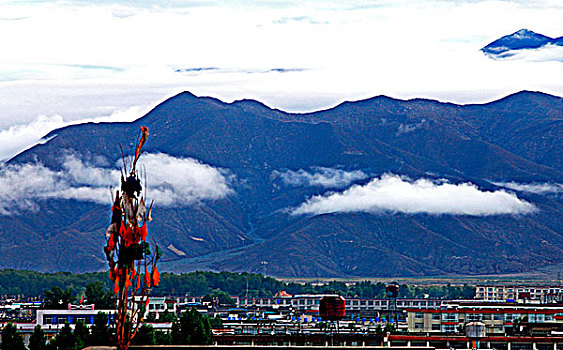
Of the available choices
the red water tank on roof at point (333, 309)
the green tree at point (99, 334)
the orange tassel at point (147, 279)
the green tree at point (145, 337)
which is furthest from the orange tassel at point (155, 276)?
the green tree at point (99, 334)

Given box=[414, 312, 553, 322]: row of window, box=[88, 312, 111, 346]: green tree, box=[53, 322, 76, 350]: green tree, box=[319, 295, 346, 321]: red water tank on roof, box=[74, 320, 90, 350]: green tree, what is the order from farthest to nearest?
1. box=[414, 312, 553, 322]: row of window
2. box=[88, 312, 111, 346]: green tree
3. box=[74, 320, 90, 350]: green tree
4. box=[53, 322, 76, 350]: green tree
5. box=[319, 295, 346, 321]: red water tank on roof

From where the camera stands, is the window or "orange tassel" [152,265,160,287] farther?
the window

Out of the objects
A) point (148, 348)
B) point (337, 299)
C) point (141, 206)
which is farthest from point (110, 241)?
point (337, 299)

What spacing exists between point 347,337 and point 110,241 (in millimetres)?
98164

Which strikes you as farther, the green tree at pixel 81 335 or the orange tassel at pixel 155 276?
the green tree at pixel 81 335

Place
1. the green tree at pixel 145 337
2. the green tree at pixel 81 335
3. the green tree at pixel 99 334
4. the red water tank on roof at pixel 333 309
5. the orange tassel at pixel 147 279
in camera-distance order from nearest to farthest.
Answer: the orange tassel at pixel 147 279, the red water tank on roof at pixel 333 309, the green tree at pixel 145 337, the green tree at pixel 81 335, the green tree at pixel 99 334

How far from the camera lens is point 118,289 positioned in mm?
42031

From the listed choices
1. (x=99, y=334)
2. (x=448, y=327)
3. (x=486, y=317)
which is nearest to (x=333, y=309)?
(x=99, y=334)

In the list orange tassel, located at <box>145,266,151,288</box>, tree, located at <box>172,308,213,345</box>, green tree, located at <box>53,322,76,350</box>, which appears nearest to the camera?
orange tassel, located at <box>145,266,151,288</box>

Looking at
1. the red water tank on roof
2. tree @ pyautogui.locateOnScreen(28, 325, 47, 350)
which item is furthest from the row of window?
the red water tank on roof

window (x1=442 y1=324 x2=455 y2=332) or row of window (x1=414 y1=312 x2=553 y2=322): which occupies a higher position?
row of window (x1=414 y1=312 x2=553 y2=322)

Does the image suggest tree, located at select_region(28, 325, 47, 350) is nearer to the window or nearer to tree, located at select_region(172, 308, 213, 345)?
tree, located at select_region(172, 308, 213, 345)

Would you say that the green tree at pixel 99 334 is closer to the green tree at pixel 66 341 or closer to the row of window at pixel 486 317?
the green tree at pixel 66 341

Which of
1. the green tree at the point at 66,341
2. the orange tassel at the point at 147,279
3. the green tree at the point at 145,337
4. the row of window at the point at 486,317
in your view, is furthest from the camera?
the row of window at the point at 486,317
